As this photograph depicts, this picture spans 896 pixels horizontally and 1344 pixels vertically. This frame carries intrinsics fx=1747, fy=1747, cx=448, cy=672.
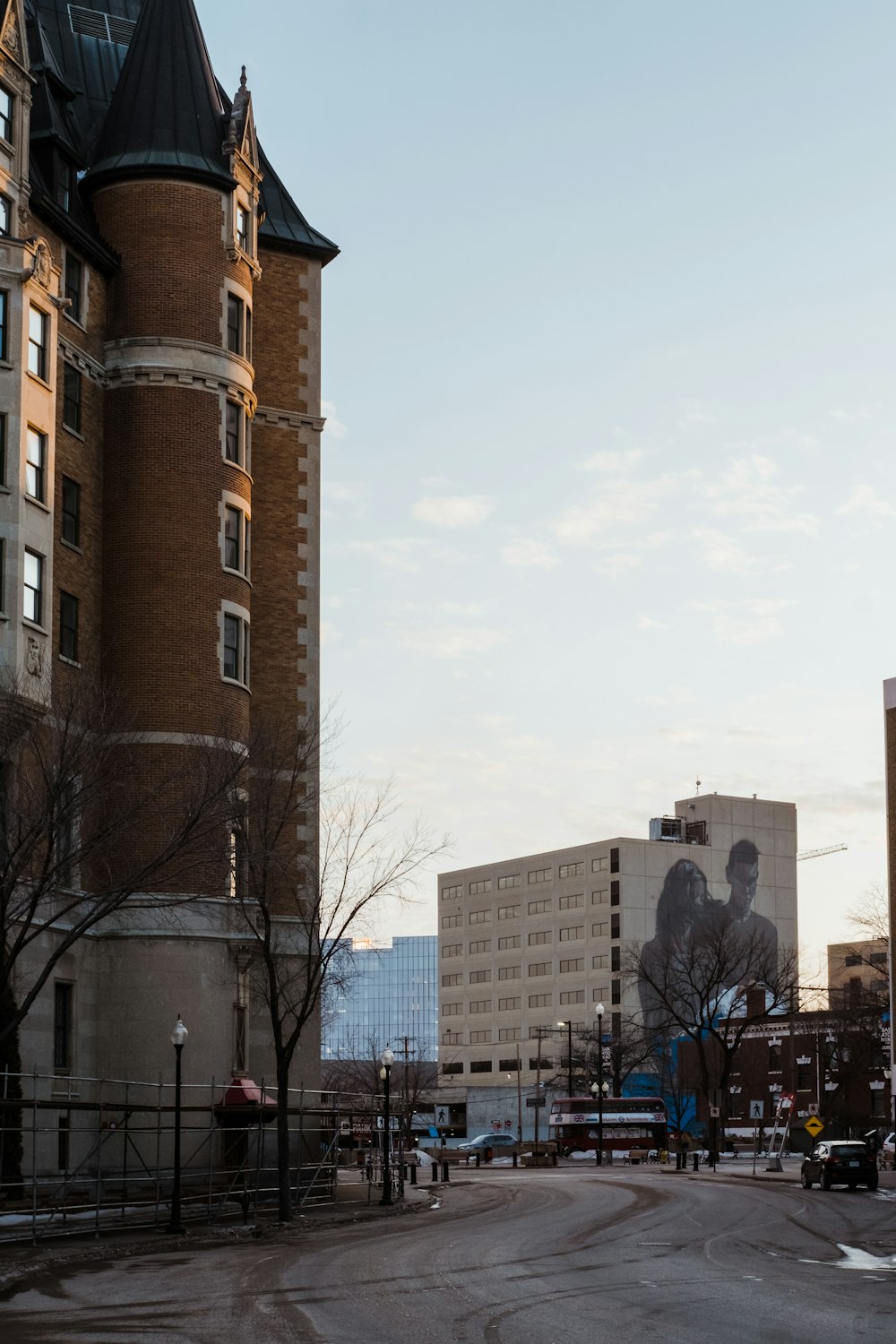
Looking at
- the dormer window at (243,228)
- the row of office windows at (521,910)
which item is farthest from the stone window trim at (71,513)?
the row of office windows at (521,910)

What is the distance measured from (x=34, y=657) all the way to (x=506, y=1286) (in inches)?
892

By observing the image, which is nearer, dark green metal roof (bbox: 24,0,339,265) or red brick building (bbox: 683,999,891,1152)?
dark green metal roof (bbox: 24,0,339,265)

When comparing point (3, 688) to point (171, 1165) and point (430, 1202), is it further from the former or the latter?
point (430, 1202)

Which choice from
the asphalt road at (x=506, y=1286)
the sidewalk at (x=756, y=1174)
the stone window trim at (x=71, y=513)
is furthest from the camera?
the sidewalk at (x=756, y=1174)

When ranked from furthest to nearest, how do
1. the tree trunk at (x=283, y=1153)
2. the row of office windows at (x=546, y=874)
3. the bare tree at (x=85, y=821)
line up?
the row of office windows at (x=546, y=874)
the tree trunk at (x=283, y=1153)
the bare tree at (x=85, y=821)

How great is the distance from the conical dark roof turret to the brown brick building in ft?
0.22

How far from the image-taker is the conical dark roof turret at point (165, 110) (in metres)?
48.8

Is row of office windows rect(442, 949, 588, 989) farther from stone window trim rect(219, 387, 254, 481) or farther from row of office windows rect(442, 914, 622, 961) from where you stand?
stone window trim rect(219, 387, 254, 481)

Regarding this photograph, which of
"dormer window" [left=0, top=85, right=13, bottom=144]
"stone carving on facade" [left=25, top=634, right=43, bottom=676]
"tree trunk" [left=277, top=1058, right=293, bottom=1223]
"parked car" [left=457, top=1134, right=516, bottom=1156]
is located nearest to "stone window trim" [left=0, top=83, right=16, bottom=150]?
"dormer window" [left=0, top=85, right=13, bottom=144]

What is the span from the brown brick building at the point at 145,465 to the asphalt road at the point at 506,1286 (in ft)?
30.0

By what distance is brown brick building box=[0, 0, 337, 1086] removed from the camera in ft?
139

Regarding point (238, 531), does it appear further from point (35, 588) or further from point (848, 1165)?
point (848, 1165)

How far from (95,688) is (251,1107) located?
38.0 ft

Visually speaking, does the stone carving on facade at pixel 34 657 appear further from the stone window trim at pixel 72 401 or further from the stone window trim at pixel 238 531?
the stone window trim at pixel 238 531
